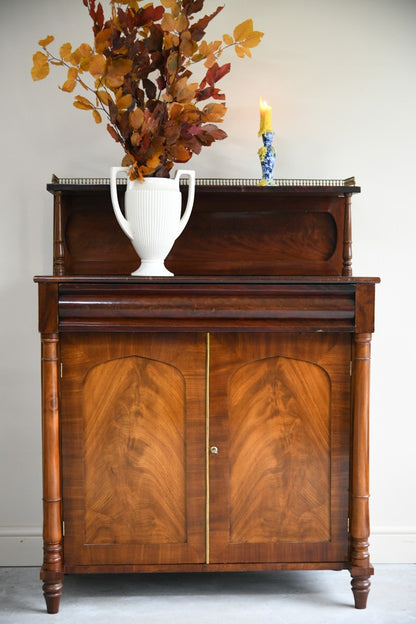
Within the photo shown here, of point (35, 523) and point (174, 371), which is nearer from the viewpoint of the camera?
point (174, 371)

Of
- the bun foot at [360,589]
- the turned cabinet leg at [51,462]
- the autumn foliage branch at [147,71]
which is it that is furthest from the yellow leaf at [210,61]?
the bun foot at [360,589]

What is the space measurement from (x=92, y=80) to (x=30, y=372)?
1104 mm

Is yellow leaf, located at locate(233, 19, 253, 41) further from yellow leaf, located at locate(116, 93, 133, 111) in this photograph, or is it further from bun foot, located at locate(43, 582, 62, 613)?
bun foot, located at locate(43, 582, 62, 613)

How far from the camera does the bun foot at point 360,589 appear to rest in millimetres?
1891

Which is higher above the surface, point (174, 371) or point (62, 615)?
point (174, 371)

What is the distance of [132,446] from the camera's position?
183 centimetres

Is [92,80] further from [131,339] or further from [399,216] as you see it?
[399,216]

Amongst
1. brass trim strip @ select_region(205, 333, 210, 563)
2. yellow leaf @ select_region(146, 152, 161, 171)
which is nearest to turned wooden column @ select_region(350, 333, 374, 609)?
brass trim strip @ select_region(205, 333, 210, 563)

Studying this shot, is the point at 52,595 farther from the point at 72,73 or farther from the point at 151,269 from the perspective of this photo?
the point at 72,73

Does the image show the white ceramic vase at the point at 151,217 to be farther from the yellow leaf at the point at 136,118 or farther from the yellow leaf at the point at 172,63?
the yellow leaf at the point at 172,63

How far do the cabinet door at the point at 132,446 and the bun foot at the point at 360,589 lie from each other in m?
0.51

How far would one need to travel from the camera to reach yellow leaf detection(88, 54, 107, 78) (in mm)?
1769

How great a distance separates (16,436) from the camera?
7.60 feet

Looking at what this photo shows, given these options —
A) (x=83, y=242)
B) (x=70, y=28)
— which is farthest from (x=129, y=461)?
(x=70, y=28)
